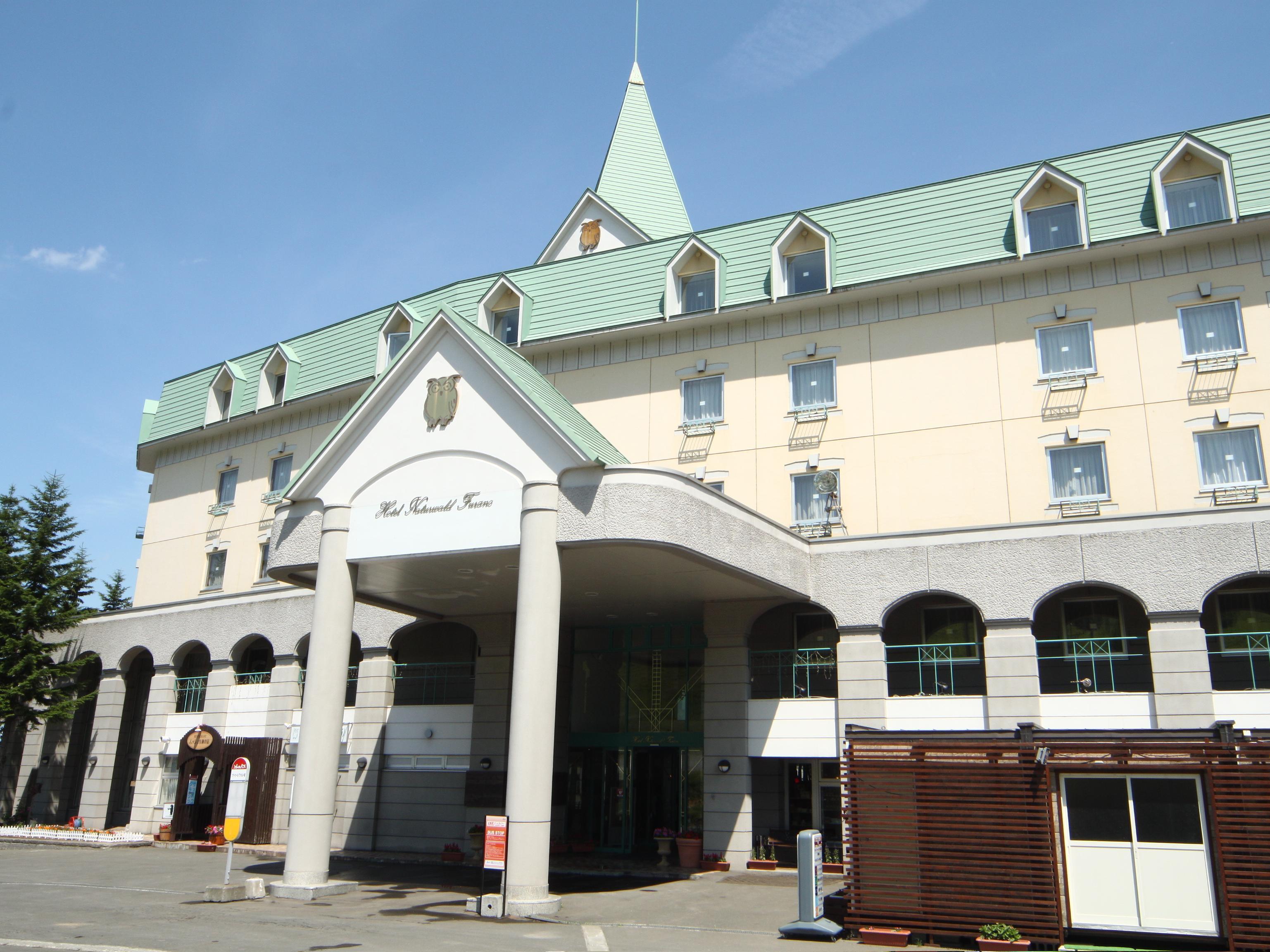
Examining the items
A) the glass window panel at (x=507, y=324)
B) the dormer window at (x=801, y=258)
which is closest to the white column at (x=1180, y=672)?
the dormer window at (x=801, y=258)

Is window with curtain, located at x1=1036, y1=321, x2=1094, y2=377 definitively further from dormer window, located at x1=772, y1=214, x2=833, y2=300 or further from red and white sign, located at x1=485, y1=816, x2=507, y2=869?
red and white sign, located at x1=485, y1=816, x2=507, y2=869

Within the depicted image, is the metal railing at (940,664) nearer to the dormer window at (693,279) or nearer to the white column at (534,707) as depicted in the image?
the white column at (534,707)

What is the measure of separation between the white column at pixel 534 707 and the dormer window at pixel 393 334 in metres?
15.7

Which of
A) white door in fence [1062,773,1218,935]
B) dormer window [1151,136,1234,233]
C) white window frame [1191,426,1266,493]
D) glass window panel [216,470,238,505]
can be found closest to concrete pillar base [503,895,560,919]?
white door in fence [1062,773,1218,935]

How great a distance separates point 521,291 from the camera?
105 ft

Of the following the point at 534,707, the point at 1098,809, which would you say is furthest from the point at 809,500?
the point at 1098,809

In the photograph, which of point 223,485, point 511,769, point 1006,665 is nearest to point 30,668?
point 223,485

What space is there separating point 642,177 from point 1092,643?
26.1m

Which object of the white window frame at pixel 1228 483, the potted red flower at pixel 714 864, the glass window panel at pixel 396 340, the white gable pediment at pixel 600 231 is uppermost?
the white gable pediment at pixel 600 231

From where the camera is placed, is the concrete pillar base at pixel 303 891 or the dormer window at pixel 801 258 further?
the dormer window at pixel 801 258

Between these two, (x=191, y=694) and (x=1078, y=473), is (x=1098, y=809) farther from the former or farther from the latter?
(x=191, y=694)

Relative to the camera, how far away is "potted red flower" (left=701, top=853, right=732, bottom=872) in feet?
80.1

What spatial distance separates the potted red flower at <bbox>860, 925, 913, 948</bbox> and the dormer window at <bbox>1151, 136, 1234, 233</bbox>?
16.7 meters

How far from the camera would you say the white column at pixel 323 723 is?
66.2 ft
